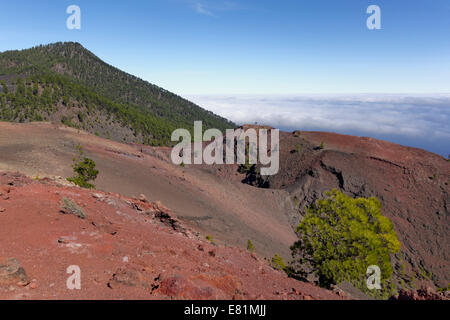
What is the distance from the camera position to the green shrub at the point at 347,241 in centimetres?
1217

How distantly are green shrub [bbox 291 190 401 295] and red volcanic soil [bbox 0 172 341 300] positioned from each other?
2.08 m

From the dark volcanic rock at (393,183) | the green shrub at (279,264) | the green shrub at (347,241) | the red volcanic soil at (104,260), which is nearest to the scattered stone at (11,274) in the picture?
the red volcanic soil at (104,260)

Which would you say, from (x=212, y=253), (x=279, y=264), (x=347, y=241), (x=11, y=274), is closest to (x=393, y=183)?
(x=279, y=264)

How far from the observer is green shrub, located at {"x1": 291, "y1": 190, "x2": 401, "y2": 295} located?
39.9 feet

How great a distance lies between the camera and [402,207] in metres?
38.7

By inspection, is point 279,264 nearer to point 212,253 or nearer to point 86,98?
point 212,253

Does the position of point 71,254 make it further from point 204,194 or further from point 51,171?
point 204,194

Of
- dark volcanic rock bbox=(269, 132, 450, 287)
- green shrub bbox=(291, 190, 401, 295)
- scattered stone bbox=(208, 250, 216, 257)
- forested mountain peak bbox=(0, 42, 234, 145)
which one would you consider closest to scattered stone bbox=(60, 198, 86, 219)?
scattered stone bbox=(208, 250, 216, 257)

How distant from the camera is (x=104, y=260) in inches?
278

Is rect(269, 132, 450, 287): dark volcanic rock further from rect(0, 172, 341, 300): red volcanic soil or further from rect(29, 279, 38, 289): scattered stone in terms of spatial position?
rect(29, 279, 38, 289): scattered stone

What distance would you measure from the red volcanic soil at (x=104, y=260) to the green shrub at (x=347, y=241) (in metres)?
2.08

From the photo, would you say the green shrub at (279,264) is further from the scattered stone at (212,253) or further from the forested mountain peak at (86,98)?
the forested mountain peak at (86,98)
